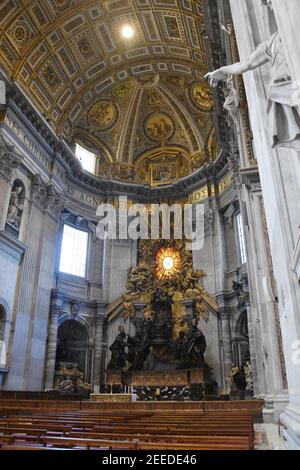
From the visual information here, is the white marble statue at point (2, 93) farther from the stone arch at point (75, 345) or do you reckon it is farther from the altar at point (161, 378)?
the altar at point (161, 378)

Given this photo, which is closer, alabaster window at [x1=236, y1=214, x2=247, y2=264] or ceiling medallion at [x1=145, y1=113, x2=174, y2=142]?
alabaster window at [x1=236, y1=214, x2=247, y2=264]

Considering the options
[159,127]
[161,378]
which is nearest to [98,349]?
[161,378]

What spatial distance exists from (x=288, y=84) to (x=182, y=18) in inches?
633

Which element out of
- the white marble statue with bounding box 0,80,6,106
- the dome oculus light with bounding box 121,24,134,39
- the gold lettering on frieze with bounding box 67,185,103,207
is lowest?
the gold lettering on frieze with bounding box 67,185,103,207

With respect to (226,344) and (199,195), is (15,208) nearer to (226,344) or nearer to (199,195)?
(199,195)

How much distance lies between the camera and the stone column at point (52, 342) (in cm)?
1429

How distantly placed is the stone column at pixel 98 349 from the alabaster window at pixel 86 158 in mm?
7707

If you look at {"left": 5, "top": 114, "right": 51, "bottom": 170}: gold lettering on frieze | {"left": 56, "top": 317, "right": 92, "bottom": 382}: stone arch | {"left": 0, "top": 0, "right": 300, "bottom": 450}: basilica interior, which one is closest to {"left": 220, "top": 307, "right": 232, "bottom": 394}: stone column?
{"left": 0, "top": 0, "right": 300, "bottom": 450}: basilica interior

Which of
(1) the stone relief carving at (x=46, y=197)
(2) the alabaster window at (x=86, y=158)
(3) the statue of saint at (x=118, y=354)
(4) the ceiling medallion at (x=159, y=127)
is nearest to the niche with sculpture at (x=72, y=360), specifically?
(3) the statue of saint at (x=118, y=354)

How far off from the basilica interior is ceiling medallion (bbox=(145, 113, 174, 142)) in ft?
0.25

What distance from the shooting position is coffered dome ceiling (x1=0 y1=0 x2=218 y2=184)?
1572 centimetres

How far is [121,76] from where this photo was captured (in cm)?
1981

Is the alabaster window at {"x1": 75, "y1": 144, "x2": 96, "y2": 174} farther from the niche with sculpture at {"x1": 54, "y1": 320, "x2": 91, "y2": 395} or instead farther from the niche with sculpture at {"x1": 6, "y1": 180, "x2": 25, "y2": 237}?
the niche with sculpture at {"x1": 54, "y1": 320, "x2": 91, "y2": 395}

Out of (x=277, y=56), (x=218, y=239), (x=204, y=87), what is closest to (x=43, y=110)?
(x=204, y=87)
